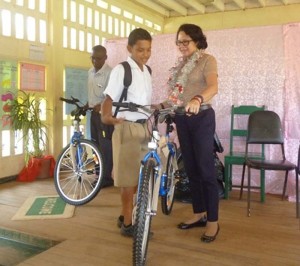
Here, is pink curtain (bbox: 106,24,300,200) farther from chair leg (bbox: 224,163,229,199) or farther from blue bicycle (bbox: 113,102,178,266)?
blue bicycle (bbox: 113,102,178,266)

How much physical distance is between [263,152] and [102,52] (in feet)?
6.49

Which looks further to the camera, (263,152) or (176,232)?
(263,152)

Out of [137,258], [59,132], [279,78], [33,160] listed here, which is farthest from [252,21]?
[137,258]

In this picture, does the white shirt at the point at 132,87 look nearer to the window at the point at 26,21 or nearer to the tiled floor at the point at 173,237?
the tiled floor at the point at 173,237

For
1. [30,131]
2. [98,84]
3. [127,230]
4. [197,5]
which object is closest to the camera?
[127,230]

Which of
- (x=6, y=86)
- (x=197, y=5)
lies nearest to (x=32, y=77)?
(x=6, y=86)

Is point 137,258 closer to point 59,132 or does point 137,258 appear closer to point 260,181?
point 260,181

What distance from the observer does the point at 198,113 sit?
244cm

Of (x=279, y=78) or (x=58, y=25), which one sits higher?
(x=58, y=25)

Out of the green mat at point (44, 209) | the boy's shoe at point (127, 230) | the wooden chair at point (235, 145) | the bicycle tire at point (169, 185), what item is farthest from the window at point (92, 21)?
the boy's shoe at point (127, 230)

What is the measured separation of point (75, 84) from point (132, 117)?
2915 mm

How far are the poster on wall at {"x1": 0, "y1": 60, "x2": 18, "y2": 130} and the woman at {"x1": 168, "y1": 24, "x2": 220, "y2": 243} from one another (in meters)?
2.38

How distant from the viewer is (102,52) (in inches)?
156

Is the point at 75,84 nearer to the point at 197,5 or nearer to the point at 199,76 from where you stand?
the point at 199,76
